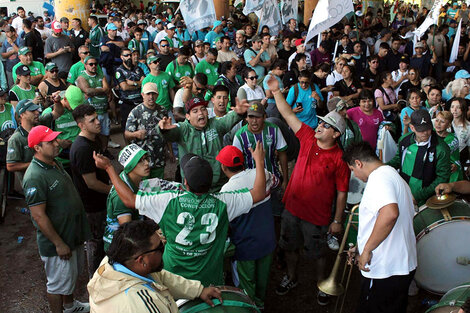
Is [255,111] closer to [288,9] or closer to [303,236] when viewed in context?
[303,236]

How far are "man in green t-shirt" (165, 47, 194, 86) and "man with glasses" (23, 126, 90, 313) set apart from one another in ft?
16.9

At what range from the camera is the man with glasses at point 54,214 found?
414cm

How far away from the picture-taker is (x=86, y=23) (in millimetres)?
16688

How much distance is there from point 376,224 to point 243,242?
4.44 feet

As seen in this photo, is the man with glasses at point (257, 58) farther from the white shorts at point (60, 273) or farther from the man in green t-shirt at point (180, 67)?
the white shorts at point (60, 273)

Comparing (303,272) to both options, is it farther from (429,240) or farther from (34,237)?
(34,237)

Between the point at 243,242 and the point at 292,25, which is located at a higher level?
the point at 292,25

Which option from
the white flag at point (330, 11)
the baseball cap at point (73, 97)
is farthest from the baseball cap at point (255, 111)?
the white flag at point (330, 11)

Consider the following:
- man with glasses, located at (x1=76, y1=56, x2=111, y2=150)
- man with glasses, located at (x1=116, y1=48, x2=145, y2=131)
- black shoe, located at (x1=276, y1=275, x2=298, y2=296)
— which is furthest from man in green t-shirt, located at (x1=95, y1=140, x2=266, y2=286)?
man with glasses, located at (x1=116, y1=48, x2=145, y2=131)

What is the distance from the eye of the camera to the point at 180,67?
950 cm

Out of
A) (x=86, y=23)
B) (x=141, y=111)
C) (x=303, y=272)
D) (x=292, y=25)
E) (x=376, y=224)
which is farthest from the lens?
(x=86, y=23)

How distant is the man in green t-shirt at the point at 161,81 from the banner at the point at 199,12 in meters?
2.35

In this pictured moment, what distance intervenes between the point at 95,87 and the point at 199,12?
3.57 metres

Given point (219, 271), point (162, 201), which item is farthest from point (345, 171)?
point (162, 201)
